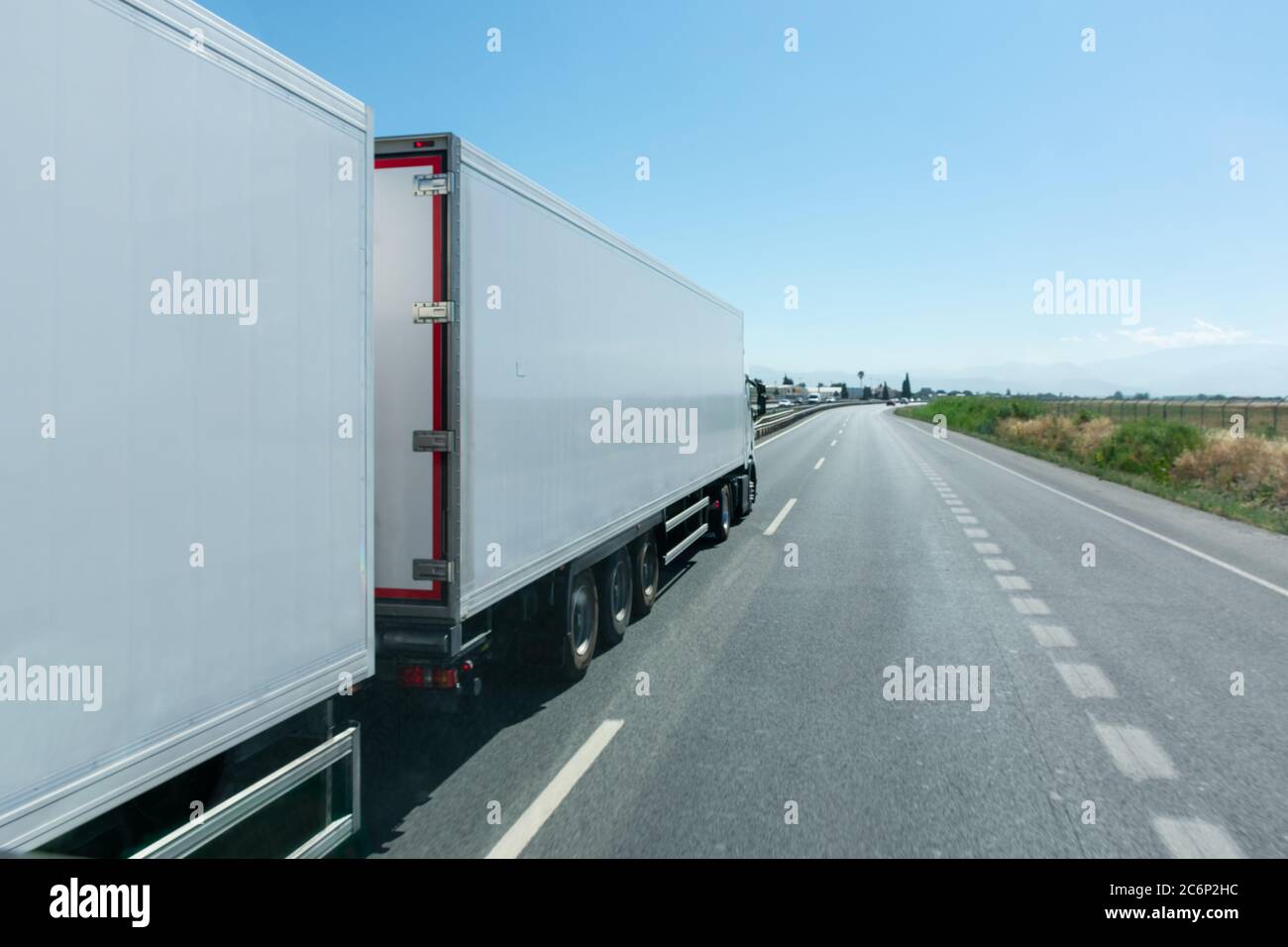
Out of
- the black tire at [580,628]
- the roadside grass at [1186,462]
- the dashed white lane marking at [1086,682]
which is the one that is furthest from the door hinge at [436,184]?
the roadside grass at [1186,462]

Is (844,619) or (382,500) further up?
(382,500)

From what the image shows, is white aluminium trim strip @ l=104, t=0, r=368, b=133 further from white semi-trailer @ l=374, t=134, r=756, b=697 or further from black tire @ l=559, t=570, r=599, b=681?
black tire @ l=559, t=570, r=599, b=681

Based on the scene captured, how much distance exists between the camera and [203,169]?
10.7 ft

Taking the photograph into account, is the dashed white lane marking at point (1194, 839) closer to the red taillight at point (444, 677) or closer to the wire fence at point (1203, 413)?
the red taillight at point (444, 677)

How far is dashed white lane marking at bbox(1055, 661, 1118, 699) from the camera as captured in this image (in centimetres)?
732

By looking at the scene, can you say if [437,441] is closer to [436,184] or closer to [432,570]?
[432,570]

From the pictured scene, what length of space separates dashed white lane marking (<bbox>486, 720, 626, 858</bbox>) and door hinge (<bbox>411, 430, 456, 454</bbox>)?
192 cm

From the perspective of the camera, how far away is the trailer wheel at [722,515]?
585 inches

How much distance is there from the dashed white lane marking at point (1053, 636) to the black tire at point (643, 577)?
12.0ft

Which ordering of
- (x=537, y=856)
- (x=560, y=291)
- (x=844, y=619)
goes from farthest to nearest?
(x=844, y=619) → (x=560, y=291) → (x=537, y=856)

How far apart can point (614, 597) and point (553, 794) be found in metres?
3.47
